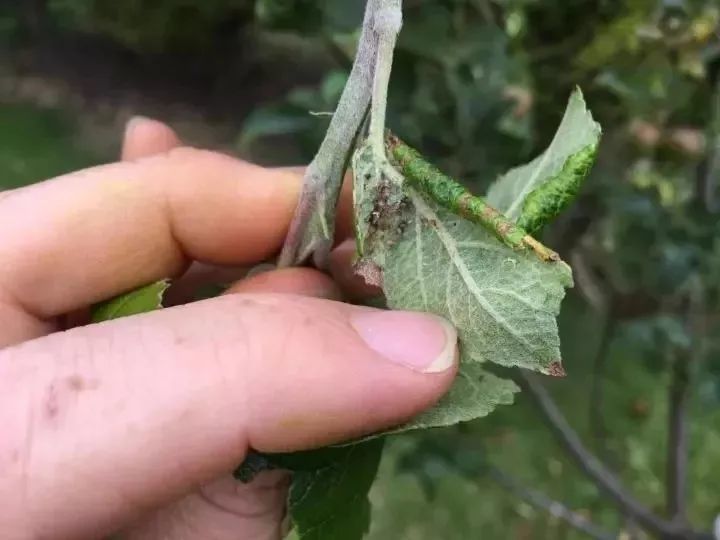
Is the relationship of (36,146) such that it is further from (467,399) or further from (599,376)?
(467,399)

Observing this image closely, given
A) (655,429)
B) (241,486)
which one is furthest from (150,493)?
(655,429)

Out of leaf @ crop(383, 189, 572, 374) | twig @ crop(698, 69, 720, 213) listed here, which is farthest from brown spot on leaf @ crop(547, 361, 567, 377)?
twig @ crop(698, 69, 720, 213)

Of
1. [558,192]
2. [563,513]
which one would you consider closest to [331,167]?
[558,192]

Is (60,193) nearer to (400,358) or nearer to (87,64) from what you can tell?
(400,358)

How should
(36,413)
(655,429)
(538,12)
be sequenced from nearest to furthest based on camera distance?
1. (36,413)
2. (538,12)
3. (655,429)

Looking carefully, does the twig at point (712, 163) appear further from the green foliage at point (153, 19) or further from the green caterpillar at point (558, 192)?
the green foliage at point (153, 19)

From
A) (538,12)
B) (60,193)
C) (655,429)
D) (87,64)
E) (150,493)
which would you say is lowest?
(655,429)

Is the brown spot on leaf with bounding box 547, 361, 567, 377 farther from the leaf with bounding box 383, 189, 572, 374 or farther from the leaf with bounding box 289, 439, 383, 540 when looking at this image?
the leaf with bounding box 289, 439, 383, 540
